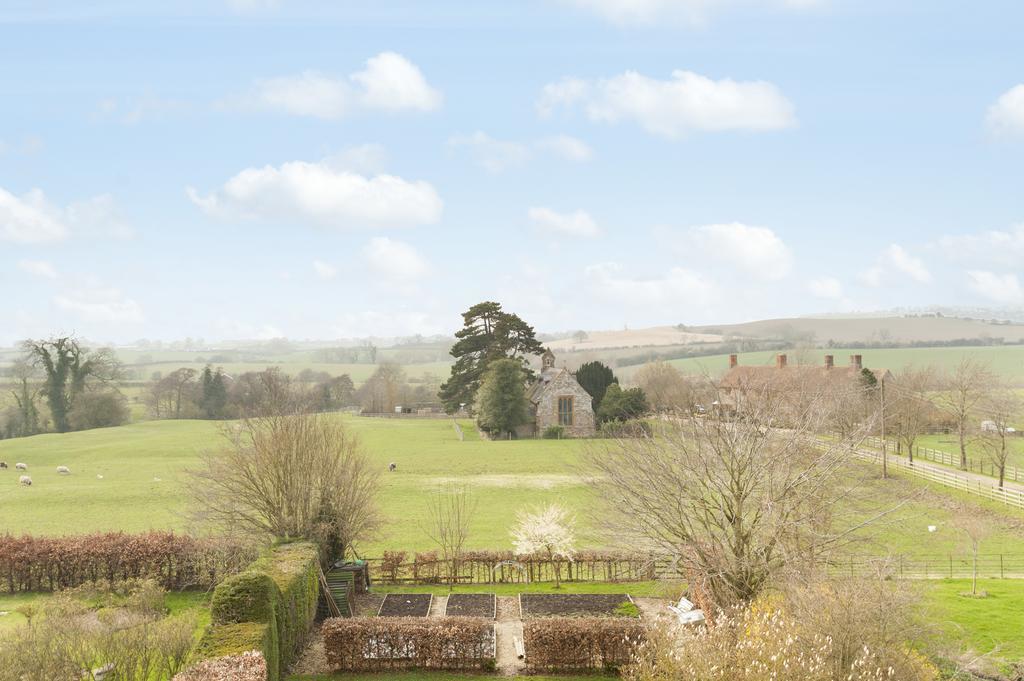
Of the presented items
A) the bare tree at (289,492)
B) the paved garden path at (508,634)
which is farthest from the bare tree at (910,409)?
the bare tree at (289,492)

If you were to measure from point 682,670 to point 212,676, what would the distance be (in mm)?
8129

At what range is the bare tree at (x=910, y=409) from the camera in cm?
4862

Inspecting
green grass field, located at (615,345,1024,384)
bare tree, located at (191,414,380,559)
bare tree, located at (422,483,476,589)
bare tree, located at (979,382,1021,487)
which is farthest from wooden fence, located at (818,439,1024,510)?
green grass field, located at (615,345,1024,384)

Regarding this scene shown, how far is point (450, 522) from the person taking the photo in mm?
30281

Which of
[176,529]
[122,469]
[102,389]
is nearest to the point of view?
[176,529]

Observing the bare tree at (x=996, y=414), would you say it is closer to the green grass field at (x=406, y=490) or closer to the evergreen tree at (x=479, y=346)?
the green grass field at (x=406, y=490)

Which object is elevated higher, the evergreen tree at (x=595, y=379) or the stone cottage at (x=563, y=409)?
the evergreen tree at (x=595, y=379)

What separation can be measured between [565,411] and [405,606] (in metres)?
46.5

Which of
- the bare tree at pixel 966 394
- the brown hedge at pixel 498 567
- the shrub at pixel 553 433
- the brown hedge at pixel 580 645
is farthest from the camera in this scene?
the shrub at pixel 553 433

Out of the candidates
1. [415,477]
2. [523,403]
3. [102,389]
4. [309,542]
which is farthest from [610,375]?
[102,389]

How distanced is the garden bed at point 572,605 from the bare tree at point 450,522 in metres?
3.37

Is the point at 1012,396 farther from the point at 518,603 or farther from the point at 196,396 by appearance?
the point at 196,396

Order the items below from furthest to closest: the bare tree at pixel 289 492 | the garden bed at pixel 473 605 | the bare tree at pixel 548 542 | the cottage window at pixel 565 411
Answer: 1. the cottage window at pixel 565 411
2. the bare tree at pixel 548 542
3. the bare tree at pixel 289 492
4. the garden bed at pixel 473 605

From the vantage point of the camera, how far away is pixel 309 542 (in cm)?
2225
